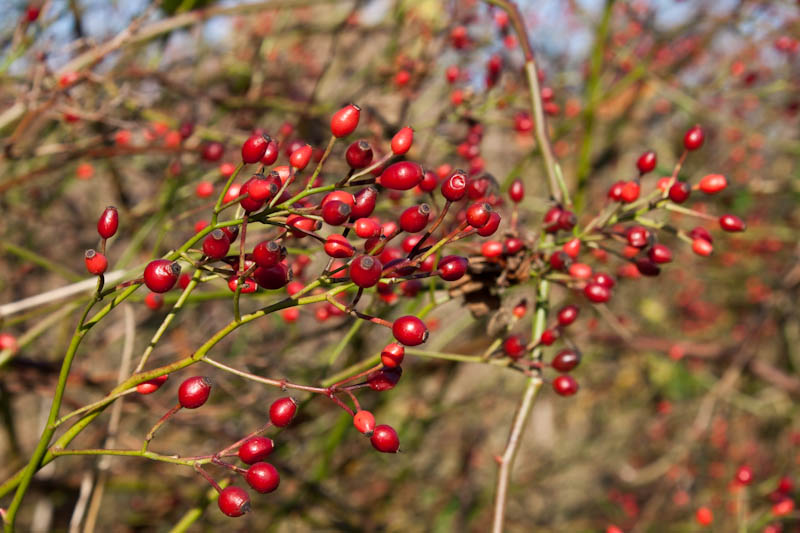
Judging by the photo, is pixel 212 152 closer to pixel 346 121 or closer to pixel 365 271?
pixel 346 121

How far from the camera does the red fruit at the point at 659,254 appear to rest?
1.36 meters

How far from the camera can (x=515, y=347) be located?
1312mm

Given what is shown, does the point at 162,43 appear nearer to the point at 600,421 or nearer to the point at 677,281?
the point at 677,281

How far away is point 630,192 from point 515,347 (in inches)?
14.7

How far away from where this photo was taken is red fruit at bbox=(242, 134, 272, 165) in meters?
0.98

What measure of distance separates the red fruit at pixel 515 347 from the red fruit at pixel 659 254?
328 mm

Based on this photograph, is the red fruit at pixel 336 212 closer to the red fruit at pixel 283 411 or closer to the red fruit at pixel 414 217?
the red fruit at pixel 414 217

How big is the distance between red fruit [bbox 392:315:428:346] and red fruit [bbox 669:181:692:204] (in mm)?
617

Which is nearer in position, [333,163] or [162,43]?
[333,163]

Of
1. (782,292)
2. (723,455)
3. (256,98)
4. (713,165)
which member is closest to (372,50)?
(256,98)

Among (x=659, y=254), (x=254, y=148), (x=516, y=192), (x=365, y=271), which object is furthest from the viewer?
(x=516, y=192)

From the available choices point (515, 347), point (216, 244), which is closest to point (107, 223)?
point (216, 244)

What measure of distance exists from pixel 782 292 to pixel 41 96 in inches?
134

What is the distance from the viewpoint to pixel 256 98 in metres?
2.88
